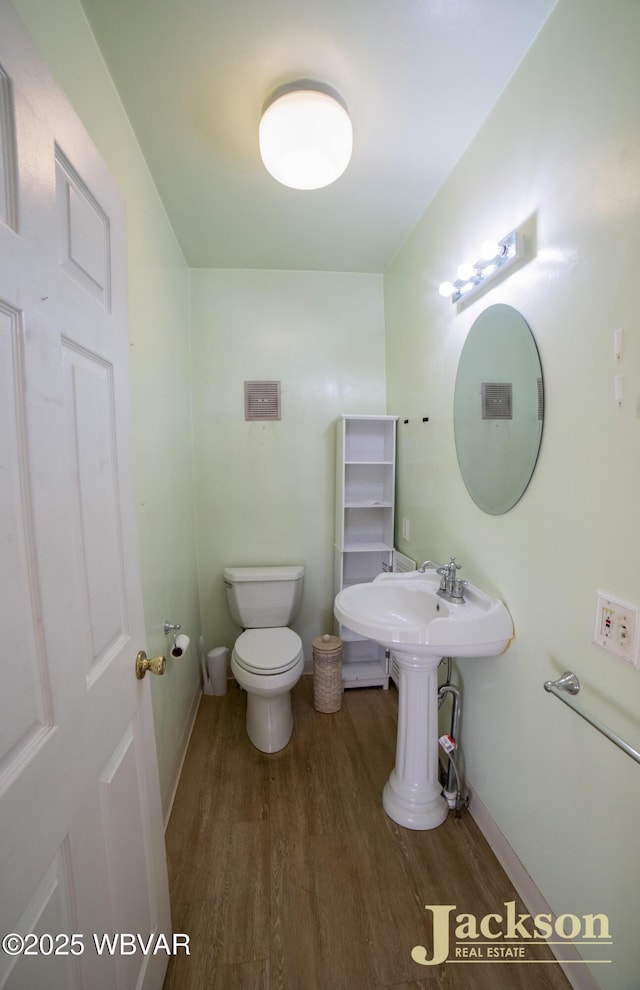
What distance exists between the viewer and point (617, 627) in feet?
2.83

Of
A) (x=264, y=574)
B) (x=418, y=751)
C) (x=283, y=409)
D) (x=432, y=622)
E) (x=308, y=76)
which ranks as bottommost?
(x=418, y=751)

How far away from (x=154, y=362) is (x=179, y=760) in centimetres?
180

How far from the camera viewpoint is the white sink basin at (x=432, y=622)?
4.04 ft

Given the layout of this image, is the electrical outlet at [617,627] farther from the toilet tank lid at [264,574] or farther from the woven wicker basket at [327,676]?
the toilet tank lid at [264,574]

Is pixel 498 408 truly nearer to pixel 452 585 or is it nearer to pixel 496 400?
pixel 496 400

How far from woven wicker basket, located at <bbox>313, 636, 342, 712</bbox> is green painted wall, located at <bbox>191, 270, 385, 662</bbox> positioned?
0.37 m

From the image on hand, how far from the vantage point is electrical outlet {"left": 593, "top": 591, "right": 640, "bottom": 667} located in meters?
0.82

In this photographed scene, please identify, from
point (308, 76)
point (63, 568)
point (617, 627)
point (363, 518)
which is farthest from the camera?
point (363, 518)

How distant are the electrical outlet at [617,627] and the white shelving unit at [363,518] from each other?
139 centimetres

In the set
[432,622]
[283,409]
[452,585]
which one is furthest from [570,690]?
[283,409]

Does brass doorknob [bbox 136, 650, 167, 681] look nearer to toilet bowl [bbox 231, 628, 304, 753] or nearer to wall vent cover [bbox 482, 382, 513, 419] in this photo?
toilet bowl [bbox 231, 628, 304, 753]

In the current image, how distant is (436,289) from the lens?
5.61 feet

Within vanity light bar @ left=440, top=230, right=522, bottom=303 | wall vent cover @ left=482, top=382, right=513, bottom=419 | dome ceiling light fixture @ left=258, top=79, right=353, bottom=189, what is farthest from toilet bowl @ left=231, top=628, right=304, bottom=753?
dome ceiling light fixture @ left=258, top=79, right=353, bottom=189

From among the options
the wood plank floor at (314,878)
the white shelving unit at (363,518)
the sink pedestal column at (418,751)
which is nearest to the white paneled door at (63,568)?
the wood plank floor at (314,878)
